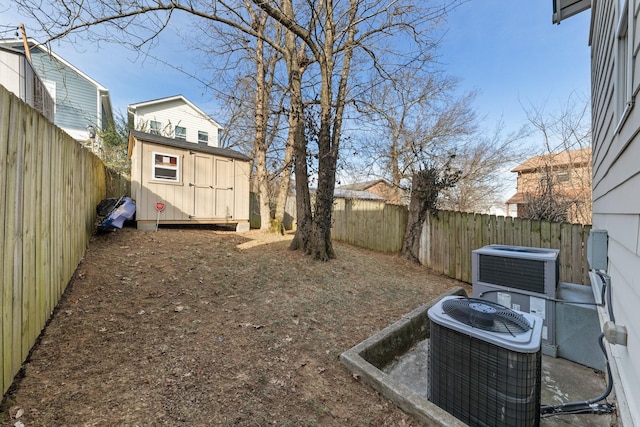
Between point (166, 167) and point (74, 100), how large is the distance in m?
8.97

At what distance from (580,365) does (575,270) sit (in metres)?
2.41

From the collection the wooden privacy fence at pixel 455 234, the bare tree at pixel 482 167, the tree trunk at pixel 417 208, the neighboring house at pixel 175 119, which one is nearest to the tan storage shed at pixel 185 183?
the wooden privacy fence at pixel 455 234

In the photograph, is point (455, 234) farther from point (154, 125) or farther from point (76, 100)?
point (76, 100)

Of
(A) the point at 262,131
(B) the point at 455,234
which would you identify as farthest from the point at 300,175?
(B) the point at 455,234

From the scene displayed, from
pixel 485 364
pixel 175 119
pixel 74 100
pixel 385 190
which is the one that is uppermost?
pixel 175 119

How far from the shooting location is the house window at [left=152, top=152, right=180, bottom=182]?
669 centimetres

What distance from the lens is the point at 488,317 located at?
1.99m

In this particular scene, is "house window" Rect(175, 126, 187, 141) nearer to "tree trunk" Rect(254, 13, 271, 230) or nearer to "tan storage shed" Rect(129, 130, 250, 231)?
"tan storage shed" Rect(129, 130, 250, 231)

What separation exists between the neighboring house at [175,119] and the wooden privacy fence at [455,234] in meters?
9.62

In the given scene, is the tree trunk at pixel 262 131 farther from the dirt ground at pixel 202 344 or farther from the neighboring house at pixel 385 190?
the neighboring house at pixel 385 190

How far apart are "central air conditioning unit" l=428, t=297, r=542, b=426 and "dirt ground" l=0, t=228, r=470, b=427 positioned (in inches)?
16.8

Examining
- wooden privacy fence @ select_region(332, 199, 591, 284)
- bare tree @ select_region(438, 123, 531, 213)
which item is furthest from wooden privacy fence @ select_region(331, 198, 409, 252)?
bare tree @ select_region(438, 123, 531, 213)

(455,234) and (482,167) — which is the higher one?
(482,167)

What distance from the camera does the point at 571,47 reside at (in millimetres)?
6758
